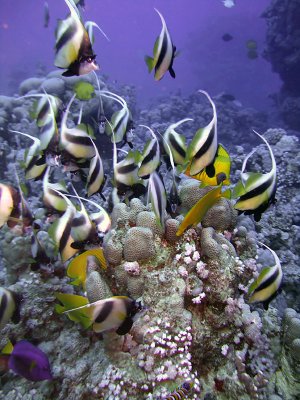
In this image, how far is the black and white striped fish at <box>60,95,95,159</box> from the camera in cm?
248

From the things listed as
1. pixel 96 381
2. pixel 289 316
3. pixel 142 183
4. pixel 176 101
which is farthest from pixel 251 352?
pixel 176 101

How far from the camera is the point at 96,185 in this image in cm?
262

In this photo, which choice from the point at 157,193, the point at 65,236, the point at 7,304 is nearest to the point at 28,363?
the point at 7,304

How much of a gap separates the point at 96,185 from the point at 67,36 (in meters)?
1.16

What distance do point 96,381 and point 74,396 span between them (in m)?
0.22

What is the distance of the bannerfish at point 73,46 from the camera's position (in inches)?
83.4

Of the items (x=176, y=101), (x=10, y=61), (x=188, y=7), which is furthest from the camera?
(x=188, y=7)

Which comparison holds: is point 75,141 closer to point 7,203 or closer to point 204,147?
point 7,203

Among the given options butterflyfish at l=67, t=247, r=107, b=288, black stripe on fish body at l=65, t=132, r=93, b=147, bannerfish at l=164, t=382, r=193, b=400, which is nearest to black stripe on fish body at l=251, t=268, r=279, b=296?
bannerfish at l=164, t=382, r=193, b=400

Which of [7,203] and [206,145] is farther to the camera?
[7,203]

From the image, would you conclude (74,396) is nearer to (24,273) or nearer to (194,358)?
(194,358)

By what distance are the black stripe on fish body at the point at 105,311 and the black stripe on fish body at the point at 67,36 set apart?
181 centimetres

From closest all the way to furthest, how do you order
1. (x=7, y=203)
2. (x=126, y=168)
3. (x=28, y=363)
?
(x=28, y=363)
(x=7, y=203)
(x=126, y=168)

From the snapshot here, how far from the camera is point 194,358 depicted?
95.0 inches
